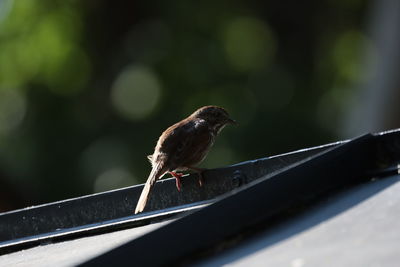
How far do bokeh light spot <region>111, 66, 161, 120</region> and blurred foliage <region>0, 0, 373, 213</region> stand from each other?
29mm

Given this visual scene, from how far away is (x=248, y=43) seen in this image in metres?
24.5

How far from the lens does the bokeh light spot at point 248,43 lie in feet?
75.8

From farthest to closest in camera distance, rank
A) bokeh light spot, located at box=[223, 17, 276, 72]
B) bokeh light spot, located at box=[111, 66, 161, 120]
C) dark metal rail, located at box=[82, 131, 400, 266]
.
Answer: bokeh light spot, located at box=[223, 17, 276, 72]
bokeh light spot, located at box=[111, 66, 161, 120]
dark metal rail, located at box=[82, 131, 400, 266]

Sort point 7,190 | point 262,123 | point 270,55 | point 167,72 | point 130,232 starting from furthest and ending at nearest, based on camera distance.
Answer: point 270,55, point 167,72, point 262,123, point 7,190, point 130,232

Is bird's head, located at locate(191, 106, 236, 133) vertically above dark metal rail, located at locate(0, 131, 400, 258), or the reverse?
dark metal rail, located at locate(0, 131, 400, 258)

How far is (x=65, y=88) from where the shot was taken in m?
22.3

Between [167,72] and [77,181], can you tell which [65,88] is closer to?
[167,72]

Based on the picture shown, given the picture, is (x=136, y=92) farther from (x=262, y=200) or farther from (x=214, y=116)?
(x=262, y=200)

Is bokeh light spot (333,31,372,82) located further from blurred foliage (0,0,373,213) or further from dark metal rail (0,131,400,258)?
dark metal rail (0,131,400,258)

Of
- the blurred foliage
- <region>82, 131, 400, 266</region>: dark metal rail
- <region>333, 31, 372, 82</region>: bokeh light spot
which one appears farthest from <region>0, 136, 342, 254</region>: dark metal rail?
<region>333, 31, 372, 82</region>: bokeh light spot

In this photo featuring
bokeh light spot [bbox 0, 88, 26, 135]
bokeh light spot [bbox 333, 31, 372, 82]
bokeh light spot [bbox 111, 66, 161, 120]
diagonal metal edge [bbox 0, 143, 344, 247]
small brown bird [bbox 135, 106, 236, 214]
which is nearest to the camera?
diagonal metal edge [bbox 0, 143, 344, 247]

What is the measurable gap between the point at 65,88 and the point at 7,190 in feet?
20.9

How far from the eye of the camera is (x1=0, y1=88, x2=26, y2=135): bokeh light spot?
19562 mm

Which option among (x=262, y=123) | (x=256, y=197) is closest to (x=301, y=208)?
(x=256, y=197)
